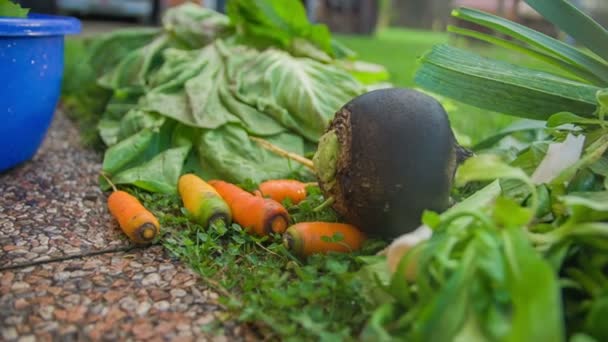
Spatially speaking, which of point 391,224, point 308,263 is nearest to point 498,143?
point 391,224

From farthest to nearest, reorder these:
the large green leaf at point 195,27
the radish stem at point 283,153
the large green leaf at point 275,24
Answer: the large green leaf at point 195,27 → the large green leaf at point 275,24 → the radish stem at point 283,153

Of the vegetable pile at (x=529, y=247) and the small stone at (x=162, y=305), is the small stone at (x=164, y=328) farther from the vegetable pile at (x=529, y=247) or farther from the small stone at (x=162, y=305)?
the vegetable pile at (x=529, y=247)

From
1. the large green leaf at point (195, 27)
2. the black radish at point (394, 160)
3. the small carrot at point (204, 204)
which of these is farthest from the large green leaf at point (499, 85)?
the large green leaf at point (195, 27)

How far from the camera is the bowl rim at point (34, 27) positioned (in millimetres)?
2000

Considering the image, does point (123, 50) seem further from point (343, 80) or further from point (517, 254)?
point (517, 254)

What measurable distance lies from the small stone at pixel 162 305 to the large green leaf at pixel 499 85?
105cm

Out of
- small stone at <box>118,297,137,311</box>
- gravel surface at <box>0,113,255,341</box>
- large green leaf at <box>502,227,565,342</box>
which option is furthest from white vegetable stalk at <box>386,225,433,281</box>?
small stone at <box>118,297,137,311</box>

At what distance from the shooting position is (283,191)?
209 cm

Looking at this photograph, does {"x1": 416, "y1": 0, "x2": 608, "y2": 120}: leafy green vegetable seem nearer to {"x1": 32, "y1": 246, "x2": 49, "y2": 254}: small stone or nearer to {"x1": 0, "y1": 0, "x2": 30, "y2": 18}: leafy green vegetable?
{"x1": 32, "y1": 246, "x2": 49, "y2": 254}: small stone

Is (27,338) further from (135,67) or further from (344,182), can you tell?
(135,67)

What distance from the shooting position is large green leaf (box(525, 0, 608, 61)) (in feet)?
6.08

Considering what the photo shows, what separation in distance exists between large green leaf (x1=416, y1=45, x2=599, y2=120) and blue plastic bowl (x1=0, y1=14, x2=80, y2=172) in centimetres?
129

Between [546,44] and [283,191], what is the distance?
3.10 ft

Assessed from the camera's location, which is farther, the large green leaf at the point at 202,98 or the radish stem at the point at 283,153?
the large green leaf at the point at 202,98
